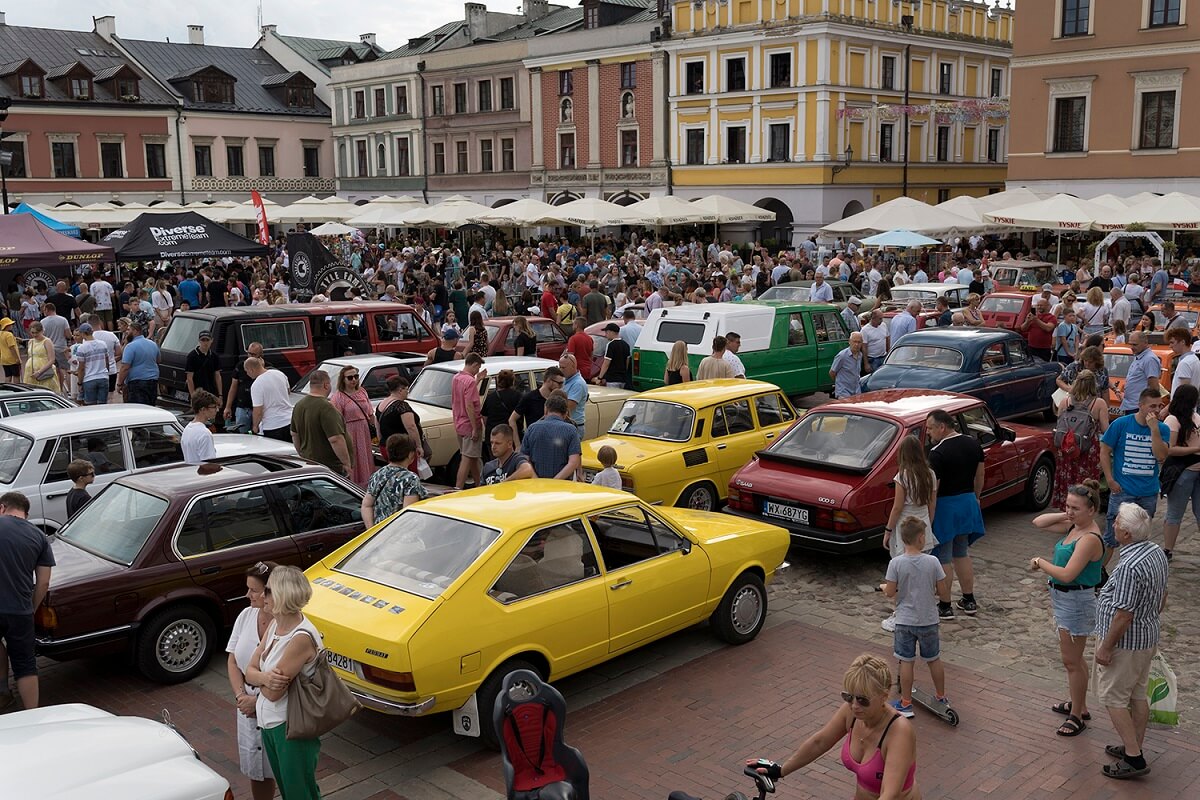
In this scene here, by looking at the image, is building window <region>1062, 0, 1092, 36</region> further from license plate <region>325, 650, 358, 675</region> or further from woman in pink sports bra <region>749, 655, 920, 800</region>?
woman in pink sports bra <region>749, 655, 920, 800</region>

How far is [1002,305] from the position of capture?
20.2m

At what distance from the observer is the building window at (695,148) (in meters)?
47.5

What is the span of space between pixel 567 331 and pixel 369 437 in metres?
8.88

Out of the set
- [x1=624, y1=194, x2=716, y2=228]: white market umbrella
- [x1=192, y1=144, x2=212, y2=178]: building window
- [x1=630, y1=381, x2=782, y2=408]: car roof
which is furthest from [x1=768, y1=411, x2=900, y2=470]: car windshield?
[x1=192, y1=144, x2=212, y2=178]: building window

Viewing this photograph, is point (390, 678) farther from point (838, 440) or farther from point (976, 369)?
point (976, 369)

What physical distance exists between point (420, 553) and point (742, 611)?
8.93ft

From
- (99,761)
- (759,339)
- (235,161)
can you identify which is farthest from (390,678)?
(235,161)

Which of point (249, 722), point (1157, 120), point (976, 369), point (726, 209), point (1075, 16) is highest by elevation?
point (1075, 16)

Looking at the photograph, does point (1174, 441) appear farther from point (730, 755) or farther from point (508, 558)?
point (508, 558)

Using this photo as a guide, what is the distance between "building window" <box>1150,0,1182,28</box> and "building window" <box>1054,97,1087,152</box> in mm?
2996

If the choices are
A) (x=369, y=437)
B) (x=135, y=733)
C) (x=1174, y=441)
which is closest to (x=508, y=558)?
(x=135, y=733)

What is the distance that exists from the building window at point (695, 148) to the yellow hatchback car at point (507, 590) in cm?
4094

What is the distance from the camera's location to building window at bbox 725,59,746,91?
149 ft

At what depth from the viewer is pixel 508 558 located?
6.84 meters
